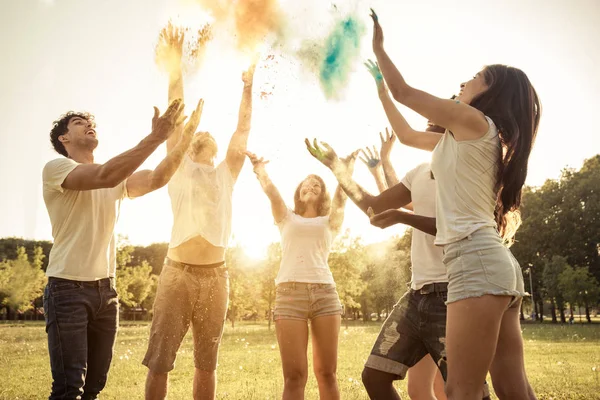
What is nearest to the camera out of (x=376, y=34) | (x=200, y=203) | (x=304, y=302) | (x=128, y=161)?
A: (x=376, y=34)

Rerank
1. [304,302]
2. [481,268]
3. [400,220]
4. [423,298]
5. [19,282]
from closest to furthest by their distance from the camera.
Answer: [481,268]
[400,220]
[423,298]
[304,302]
[19,282]

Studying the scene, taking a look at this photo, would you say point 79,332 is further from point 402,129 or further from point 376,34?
point 376,34

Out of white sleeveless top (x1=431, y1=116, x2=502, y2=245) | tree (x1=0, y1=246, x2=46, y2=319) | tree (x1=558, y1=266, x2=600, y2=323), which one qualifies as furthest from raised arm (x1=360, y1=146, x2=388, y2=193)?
tree (x1=0, y1=246, x2=46, y2=319)

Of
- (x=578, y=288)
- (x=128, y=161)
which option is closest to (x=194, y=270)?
(x=128, y=161)

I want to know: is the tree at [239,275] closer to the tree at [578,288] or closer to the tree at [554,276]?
the tree at [578,288]

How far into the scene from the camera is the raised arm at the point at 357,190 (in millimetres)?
4555

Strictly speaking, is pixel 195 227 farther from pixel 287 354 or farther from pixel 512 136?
pixel 512 136

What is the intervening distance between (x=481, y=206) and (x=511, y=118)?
64 cm

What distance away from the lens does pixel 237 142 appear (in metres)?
6.02

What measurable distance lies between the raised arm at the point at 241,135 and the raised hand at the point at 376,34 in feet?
8.23

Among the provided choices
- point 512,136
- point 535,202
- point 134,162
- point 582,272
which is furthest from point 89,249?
point 535,202

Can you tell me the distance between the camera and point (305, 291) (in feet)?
19.0

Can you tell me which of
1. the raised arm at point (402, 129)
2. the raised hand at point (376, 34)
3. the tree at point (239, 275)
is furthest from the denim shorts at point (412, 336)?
the tree at point (239, 275)

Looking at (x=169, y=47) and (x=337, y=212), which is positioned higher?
(x=169, y=47)
